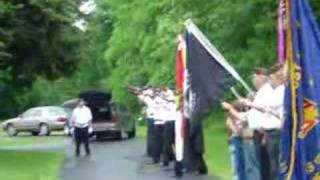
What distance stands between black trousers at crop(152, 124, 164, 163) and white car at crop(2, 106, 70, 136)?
102 feet

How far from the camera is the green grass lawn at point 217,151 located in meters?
22.1

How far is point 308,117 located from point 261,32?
16355 mm

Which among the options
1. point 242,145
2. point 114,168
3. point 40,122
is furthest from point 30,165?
point 40,122

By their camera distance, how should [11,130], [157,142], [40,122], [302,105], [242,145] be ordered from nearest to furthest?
[302,105] → [242,145] → [157,142] → [40,122] → [11,130]

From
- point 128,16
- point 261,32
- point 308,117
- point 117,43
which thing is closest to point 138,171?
point 261,32

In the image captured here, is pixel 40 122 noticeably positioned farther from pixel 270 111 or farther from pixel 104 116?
pixel 270 111

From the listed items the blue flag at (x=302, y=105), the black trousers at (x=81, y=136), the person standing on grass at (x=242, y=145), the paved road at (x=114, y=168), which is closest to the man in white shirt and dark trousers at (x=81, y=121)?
the black trousers at (x=81, y=136)

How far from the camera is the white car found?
56.5 metres

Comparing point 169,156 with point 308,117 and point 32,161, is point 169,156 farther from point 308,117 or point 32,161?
point 308,117

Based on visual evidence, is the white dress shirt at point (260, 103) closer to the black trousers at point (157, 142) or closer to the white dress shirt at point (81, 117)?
the black trousers at point (157, 142)

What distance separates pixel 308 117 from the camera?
10.5 m

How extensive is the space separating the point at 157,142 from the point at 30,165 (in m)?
3.88

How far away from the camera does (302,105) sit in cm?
1051

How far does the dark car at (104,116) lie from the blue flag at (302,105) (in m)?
32.4
